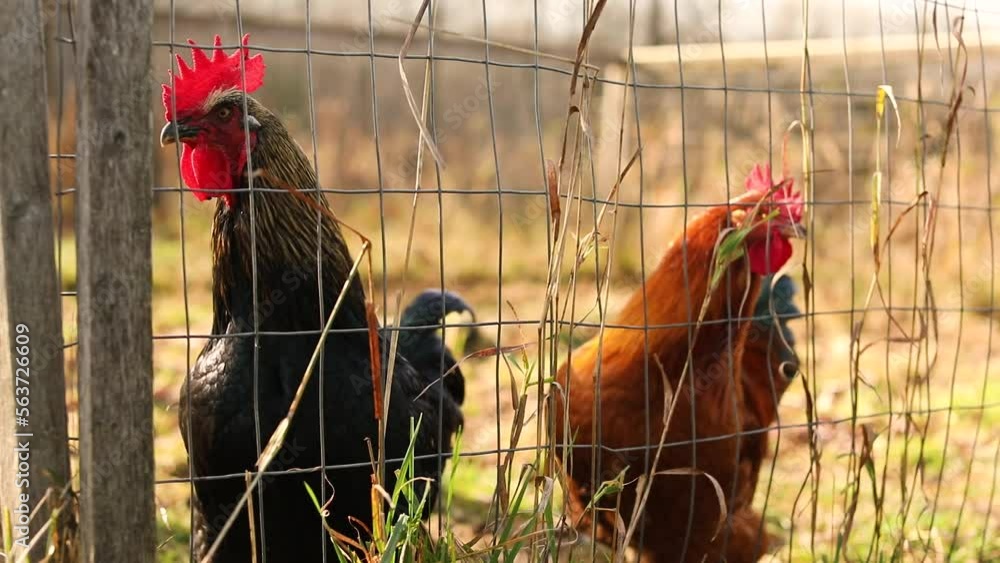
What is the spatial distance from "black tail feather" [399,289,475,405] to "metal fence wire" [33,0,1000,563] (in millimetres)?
51

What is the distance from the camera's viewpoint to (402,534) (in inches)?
81.7

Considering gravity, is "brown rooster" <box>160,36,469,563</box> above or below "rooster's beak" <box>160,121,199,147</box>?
below

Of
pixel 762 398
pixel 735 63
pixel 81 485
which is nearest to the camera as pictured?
pixel 81 485

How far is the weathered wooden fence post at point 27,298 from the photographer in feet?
5.72

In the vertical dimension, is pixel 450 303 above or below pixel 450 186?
below

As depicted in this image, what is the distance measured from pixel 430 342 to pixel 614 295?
5885mm

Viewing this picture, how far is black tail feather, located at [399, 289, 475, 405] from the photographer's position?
3.42 meters

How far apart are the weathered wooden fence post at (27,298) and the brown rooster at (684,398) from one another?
69.3 inches

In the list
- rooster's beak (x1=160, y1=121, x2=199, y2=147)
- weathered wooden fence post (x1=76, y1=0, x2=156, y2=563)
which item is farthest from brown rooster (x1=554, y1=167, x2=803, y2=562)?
weathered wooden fence post (x1=76, y1=0, x2=156, y2=563)

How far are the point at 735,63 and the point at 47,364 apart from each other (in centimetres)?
654

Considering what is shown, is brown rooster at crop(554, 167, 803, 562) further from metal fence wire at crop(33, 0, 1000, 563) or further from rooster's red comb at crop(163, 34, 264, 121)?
rooster's red comb at crop(163, 34, 264, 121)

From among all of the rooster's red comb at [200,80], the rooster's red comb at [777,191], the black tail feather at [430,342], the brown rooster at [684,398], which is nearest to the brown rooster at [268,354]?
the rooster's red comb at [200,80]

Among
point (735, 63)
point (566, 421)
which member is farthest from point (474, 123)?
point (566, 421)

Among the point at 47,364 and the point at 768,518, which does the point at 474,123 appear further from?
the point at 47,364
